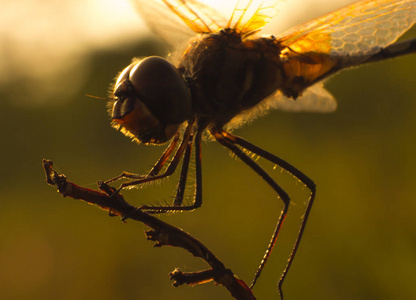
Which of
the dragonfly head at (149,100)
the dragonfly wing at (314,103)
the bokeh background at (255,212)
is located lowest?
the bokeh background at (255,212)

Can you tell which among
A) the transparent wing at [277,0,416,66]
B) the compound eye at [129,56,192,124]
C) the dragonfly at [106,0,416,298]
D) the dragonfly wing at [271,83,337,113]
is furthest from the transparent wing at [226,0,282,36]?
the dragonfly wing at [271,83,337,113]

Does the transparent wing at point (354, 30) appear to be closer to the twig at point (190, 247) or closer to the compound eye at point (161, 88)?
the compound eye at point (161, 88)

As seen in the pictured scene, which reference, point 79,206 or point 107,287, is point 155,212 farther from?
point 79,206

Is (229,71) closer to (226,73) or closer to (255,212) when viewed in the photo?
(226,73)

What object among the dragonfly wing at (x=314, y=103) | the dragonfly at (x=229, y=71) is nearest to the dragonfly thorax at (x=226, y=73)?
the dragonfly at (x=229, y=71)

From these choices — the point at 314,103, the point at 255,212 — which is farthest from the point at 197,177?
the point at 255,212
